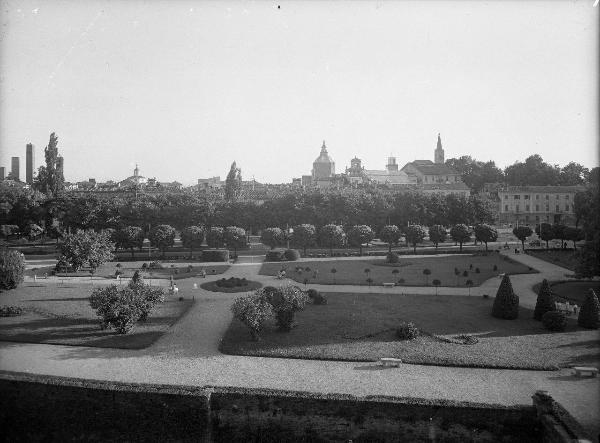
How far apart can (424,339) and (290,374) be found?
27.3 ft

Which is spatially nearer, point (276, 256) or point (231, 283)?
point (231, 283)

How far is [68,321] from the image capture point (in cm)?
3056

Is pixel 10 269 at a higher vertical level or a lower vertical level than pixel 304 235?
lower

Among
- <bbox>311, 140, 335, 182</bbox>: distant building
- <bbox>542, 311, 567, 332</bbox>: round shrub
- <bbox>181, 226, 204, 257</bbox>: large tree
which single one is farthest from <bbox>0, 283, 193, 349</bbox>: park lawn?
<bbox>311, 140, 335, 182</bbox>: distant building

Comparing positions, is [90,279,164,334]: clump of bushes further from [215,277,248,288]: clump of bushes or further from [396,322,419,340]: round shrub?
[396,322,419,340]: round shrub

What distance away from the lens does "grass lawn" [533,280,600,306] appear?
3675 cm

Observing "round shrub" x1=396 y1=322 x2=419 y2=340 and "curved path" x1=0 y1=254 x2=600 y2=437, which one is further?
"round shrub" x1=396 y1=322 x2=419 y2=340

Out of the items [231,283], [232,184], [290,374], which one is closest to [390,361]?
[290,374]

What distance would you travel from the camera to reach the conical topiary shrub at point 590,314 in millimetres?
28828

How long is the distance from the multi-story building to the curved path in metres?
80.6

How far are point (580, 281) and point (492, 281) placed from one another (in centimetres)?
700

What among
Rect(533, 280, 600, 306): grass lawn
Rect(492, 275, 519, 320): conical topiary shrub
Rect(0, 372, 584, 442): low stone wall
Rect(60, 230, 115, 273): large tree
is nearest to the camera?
Rect(0, 372, 584, 442): low stone wall

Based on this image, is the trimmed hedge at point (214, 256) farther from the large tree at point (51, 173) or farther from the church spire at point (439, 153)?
the church spire at point (439, 153)

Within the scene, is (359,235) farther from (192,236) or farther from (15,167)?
(15,167)
